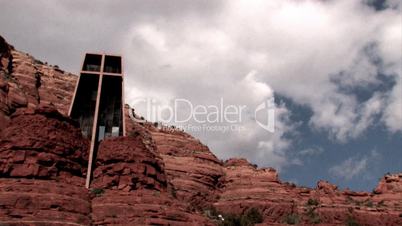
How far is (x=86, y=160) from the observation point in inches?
1564

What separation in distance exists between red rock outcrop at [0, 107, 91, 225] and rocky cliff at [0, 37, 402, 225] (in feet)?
0.21

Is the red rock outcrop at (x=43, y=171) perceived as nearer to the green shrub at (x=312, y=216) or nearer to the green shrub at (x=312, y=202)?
the green shrub at (x=312, y=216)

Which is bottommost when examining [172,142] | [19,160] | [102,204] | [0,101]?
[102,204]

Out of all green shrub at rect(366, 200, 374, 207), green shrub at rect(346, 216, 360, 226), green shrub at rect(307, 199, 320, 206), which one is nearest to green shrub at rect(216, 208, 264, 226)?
green shrub at rect(307, 199, 320, 206)

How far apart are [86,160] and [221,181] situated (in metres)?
32.8

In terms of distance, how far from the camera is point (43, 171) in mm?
35156

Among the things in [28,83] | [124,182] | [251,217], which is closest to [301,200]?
[251,217]

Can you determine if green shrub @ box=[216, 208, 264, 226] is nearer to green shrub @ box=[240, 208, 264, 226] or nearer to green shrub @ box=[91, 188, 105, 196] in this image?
green shrub @ box=[240, 208, 264, 226]

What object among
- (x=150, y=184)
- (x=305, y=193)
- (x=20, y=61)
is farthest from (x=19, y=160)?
(x=305, y=193)

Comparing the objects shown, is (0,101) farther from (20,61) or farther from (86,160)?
(20,61)

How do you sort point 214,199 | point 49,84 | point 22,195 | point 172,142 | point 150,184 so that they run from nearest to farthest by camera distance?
point 22,195, point 150,184, point 49,84, point 214,199, point 172,142

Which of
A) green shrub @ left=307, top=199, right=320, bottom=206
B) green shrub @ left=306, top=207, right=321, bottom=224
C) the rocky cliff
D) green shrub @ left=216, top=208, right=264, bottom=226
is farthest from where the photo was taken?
green shrub @ left=307, top=199, right=320, bottom=206

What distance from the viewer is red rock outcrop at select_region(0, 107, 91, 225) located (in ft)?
98.3

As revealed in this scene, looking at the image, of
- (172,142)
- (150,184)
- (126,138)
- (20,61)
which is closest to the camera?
(150,184)
